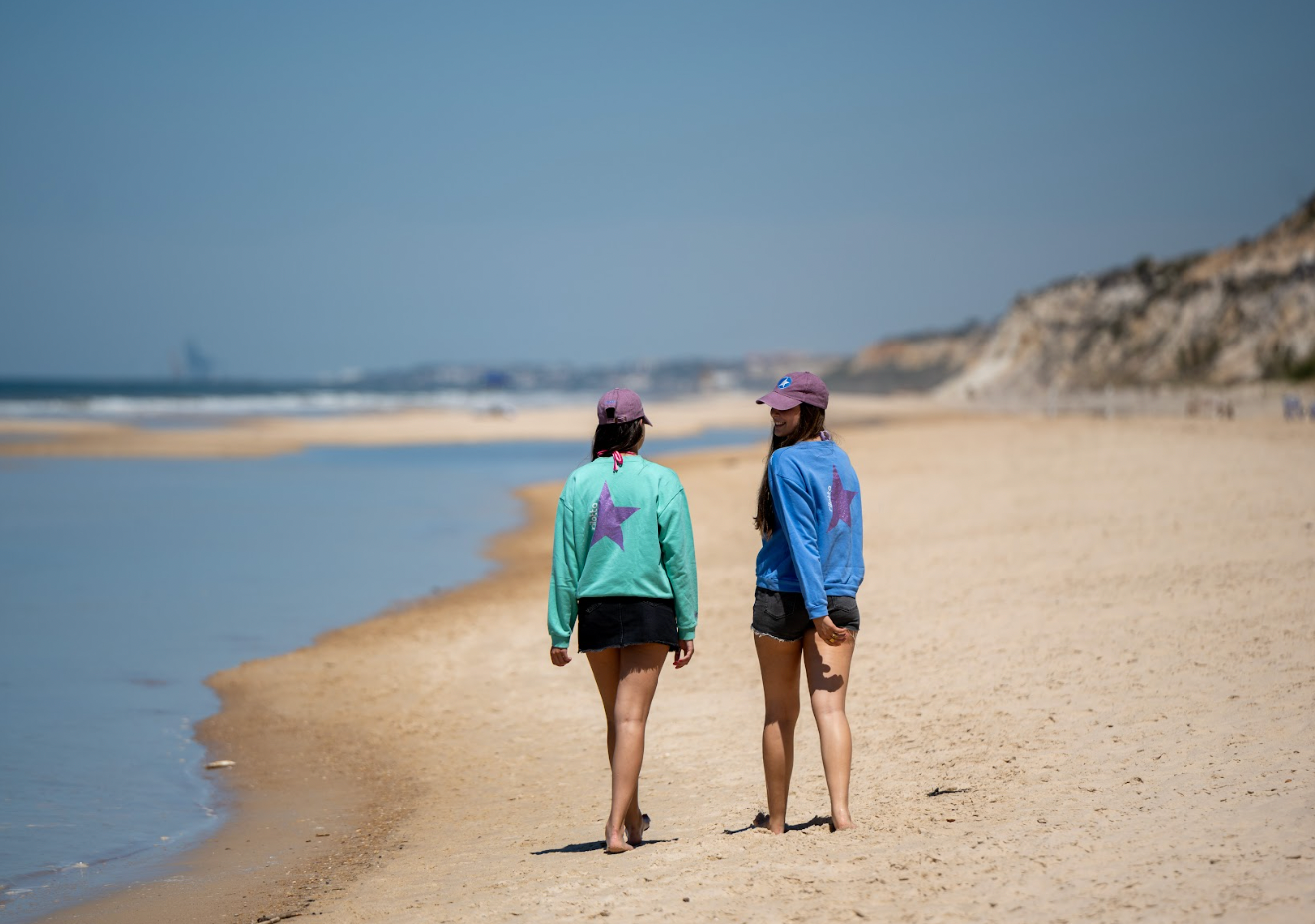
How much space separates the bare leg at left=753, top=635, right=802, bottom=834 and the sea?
2.90 meters

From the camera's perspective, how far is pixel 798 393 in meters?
4.81

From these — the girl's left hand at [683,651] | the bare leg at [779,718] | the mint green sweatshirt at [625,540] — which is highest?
the mint green sweatshirt at [625,540]

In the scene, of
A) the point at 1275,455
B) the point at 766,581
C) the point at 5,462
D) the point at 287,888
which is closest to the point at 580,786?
the point at 287,888

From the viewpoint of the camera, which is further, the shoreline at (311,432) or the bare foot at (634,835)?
the shoreline at (311,432)

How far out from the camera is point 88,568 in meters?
14.8

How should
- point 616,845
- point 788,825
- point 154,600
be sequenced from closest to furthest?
point 616,845 < point 788,825 < point 154,600

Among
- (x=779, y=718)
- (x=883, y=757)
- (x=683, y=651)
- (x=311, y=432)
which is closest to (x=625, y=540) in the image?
(x=683, y=651)

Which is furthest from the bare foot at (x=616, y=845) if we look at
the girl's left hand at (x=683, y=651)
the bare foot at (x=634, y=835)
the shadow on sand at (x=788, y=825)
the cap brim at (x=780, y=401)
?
the cap brim at (x=780, y=401)

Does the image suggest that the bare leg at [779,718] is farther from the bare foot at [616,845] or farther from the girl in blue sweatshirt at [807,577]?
the bare foot at [616,845]

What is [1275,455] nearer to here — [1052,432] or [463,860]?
[1052,432]

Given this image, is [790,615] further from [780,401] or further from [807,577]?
[780,401]

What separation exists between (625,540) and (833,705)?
1.07 m

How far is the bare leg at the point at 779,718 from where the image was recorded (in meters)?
4.86

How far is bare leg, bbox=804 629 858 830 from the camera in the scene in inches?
188
